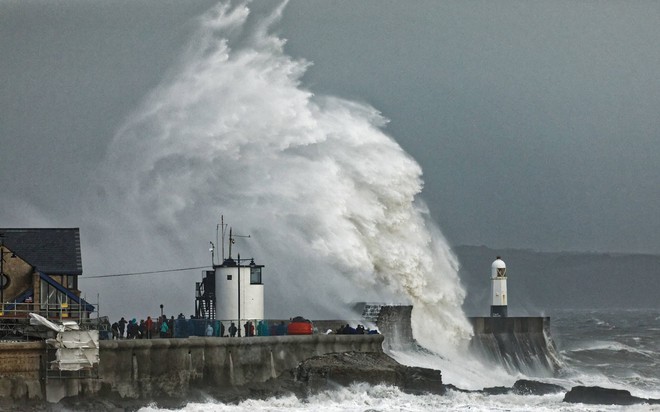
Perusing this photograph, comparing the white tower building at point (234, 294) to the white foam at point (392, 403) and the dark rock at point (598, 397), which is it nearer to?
the white foam at point (392, 403)

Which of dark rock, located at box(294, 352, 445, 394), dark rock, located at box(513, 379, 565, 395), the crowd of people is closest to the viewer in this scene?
the crowd of people

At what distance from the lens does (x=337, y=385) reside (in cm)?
3491

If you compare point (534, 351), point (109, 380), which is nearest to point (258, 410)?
point (109, 380)

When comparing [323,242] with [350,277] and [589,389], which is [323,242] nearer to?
[350,277]

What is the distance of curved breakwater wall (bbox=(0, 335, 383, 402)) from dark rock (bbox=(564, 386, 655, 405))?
20.3 ft

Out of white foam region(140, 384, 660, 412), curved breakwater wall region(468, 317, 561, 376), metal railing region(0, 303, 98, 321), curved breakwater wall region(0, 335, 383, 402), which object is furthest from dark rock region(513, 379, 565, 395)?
metal railing region(0, 303, 98, 321)

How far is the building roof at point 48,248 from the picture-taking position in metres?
37.0

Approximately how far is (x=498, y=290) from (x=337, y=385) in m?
16.5

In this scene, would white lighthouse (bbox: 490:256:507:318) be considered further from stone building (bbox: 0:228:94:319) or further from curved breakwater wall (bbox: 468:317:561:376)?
stone building (bbox: 0:228:94:319)

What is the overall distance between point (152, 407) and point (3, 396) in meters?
3.55

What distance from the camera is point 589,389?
36875mm

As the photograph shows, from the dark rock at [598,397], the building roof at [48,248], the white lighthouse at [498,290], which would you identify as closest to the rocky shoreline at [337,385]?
the dark rock at [598,397]

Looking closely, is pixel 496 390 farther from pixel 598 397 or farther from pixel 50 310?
pixel 50 310

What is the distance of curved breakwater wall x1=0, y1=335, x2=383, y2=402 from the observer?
30203mm
